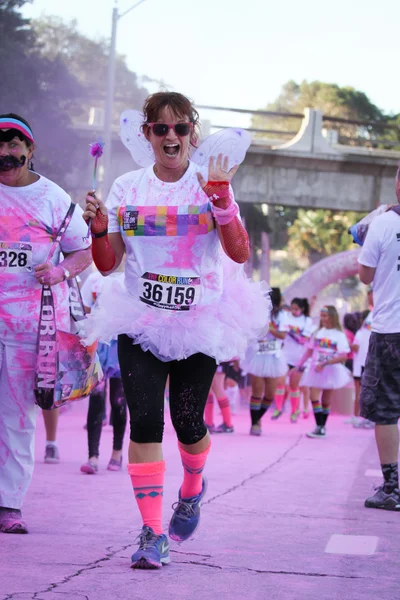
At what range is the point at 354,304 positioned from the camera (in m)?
89.9

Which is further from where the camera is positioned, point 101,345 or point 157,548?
point 101,345

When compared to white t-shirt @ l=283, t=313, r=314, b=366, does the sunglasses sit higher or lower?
higher

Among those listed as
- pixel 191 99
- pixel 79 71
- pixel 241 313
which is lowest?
pixel 241 313

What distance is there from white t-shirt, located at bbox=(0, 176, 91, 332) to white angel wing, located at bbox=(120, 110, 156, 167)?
66 cm

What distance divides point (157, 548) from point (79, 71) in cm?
3651

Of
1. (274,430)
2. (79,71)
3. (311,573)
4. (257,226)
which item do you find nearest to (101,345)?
(311,573)

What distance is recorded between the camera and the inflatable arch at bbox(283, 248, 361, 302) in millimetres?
32719

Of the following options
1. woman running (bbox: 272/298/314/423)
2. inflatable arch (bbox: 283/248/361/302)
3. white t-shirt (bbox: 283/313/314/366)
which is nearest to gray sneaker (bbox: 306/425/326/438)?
woman running (bbox: 272/298/314/423)

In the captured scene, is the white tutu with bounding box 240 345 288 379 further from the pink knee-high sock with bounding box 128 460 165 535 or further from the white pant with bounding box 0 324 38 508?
the pink knee-high sock with bounding box 128 460 165 535

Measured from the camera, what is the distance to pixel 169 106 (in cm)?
497

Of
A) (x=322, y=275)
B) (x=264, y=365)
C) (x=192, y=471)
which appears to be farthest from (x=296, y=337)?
(x=192, y=471)

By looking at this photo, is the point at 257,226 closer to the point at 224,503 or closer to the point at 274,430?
the point at 274,430

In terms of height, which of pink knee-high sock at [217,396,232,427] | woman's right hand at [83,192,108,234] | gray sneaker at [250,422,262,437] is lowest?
gray sneaker at [250,422,262,437]

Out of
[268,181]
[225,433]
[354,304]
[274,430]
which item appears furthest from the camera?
[354,304]
